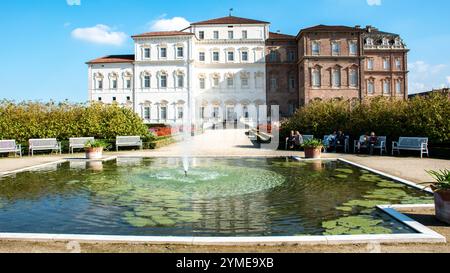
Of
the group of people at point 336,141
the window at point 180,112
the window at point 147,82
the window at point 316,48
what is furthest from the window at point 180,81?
the group of people at point 336,141

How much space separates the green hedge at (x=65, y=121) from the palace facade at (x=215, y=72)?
102 ft

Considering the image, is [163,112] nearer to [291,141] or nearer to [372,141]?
[291,141]

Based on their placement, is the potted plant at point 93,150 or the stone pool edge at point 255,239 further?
the potted plant at point 93,150

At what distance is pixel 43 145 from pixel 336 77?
39.0 meters

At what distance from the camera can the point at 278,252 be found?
418 cm

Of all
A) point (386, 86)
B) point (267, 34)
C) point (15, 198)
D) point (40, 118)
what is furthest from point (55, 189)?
point (386, 86)

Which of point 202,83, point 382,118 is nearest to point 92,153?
point 382,118

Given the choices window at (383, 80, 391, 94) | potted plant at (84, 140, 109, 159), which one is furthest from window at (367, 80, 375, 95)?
potted plant at (84, 140, 109, 159)

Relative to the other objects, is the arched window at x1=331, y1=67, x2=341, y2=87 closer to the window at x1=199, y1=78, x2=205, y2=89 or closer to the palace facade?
the palace facade

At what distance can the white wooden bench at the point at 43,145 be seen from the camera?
56.0 ft

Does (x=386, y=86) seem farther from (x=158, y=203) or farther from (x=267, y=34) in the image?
(x=158, y=203)

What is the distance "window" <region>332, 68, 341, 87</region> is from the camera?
4716 cm

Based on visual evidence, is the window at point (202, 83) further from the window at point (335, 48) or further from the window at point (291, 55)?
the window at point (335, 48)

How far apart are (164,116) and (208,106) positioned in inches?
261
